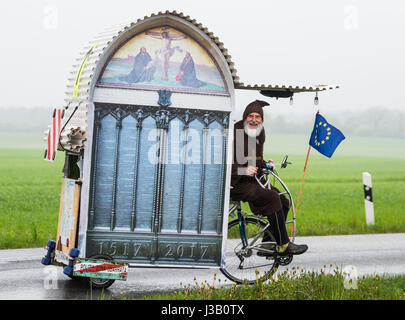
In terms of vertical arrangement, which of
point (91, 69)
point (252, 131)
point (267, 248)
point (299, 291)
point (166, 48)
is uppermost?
point (166, 48)

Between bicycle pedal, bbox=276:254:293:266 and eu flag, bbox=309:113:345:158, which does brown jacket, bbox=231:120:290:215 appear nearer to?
bicycle pedal, bbox=276:254:293:266

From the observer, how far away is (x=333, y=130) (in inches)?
372

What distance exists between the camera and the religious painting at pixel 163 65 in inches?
325

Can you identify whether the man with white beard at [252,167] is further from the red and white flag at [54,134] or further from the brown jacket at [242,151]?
the red and white flag at [54,134]

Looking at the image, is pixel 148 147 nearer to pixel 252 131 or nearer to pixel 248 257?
pixel 252 131

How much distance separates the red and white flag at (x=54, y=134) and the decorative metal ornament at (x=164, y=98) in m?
1.13

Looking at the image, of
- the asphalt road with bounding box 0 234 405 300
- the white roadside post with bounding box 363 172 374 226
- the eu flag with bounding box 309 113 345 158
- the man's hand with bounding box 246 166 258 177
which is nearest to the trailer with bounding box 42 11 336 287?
the man's hand with bounding box 246 166 258 177

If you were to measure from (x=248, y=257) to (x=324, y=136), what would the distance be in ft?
6.01

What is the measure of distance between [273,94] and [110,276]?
2995 millimetres

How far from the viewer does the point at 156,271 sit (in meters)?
10.0

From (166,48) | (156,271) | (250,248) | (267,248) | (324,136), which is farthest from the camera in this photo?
(156,271)

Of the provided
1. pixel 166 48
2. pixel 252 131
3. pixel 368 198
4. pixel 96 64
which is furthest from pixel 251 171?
pixel 368 198

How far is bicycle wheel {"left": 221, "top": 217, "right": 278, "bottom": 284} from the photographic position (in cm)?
902
